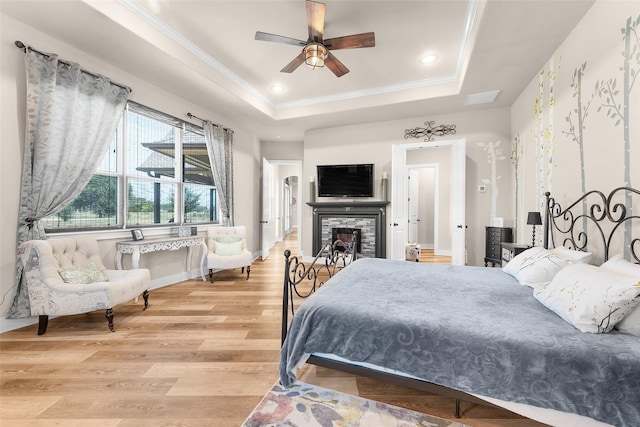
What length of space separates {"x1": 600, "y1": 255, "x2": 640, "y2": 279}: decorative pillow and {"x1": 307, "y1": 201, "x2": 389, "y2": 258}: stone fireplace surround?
3353mm

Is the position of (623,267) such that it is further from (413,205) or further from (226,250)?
(413,205)

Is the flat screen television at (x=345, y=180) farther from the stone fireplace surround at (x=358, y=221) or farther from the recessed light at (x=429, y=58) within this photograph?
the recessed light at (x=429, y=58)

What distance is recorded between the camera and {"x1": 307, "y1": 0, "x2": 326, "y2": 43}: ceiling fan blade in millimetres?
2130

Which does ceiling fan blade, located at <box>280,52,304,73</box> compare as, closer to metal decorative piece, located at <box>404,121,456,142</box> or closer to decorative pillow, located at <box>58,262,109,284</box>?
metal decorative piece, located at <box>404,121,456,142</box>

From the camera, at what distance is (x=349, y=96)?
14.4 feet

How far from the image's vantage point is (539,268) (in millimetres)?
1910

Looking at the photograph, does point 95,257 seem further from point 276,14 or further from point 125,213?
point 276,14

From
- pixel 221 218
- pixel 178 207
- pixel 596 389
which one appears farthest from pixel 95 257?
pixel 596 389

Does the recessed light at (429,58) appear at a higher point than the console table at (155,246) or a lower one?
higher

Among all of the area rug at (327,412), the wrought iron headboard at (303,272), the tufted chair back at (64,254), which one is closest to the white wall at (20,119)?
the tufted chair back at (64,254)

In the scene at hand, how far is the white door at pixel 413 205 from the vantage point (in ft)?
23.0

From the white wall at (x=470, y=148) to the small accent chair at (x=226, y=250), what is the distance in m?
2.36

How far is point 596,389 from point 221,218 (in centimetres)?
485

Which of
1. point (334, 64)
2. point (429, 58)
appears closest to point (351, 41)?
point (334, 64)
